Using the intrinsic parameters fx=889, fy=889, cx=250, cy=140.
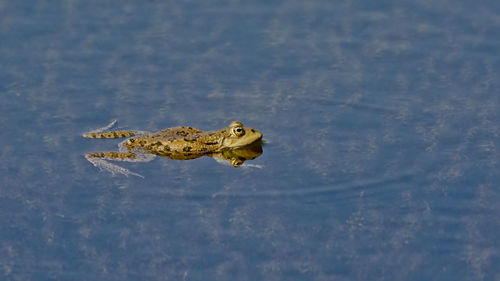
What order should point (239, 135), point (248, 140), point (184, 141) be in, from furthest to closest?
1. point (248, 140)
2. point (239, 135)
3. point (184, 141)

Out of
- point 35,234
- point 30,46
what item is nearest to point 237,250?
point 35,234

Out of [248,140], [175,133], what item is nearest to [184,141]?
[175,133]

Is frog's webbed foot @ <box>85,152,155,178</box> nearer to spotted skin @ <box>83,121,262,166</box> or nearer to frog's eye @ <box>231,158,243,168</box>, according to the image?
spotted skin @ <box>83,121,262,166</box>

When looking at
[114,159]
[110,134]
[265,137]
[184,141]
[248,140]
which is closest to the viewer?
[114,159]

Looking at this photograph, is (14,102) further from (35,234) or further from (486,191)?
(486,191)

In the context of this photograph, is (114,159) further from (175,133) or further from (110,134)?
(175,133)

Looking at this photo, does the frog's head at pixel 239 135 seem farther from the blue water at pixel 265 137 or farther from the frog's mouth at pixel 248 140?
the blue water at pixel 265 137

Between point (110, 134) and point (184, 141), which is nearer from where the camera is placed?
point (184, 141)
